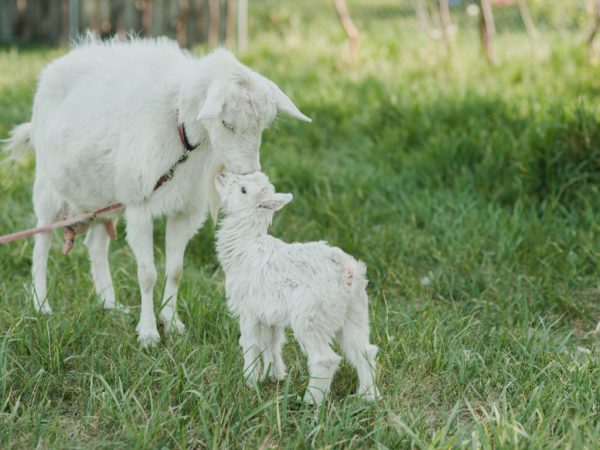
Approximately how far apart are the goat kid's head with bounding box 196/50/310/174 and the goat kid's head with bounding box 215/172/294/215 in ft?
0.32

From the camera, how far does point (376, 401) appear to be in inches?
129

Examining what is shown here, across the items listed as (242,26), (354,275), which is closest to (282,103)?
(354,275)

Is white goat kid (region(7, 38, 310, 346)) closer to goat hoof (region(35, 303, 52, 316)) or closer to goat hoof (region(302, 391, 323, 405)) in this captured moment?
goat hoof (region(35, 303, 52, 316))

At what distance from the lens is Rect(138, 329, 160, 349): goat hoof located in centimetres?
395

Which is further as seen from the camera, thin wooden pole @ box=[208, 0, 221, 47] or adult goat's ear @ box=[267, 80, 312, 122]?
thin wooden pole @ box=[208, 0, 221, 47]

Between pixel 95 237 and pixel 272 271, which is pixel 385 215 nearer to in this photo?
pixel 95 237

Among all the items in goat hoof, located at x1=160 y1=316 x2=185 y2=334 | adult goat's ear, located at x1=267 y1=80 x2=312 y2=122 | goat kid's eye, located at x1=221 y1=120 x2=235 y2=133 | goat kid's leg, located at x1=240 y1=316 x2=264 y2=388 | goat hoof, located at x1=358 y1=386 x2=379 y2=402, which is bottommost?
goat hoof, located at x1=160 y1=316 x2=185 y2=334

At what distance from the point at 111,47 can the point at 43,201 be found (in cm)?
92

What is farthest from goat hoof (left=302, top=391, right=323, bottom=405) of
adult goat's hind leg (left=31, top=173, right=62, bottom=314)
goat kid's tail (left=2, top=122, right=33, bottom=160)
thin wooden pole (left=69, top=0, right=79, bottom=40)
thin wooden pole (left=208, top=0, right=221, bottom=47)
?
thin wooden pole (left=69, top=0, right=79, bottom=40)

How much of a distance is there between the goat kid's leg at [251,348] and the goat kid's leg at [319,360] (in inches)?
11.8

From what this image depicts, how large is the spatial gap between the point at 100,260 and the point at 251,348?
5.03 feet

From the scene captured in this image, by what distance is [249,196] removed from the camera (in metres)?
3.42

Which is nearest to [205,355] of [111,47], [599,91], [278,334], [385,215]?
[278,334]

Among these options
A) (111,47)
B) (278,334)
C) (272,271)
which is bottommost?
(278,334)
